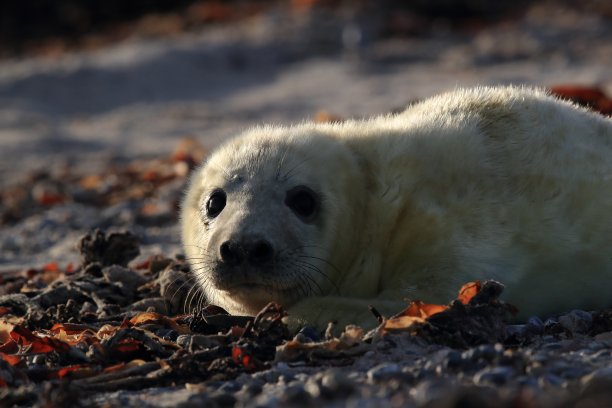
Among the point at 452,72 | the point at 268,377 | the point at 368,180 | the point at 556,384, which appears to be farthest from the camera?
the point at 452,72

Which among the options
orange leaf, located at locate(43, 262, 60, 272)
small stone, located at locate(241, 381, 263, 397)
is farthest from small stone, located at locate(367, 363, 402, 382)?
orange leaf, located at locate(43, 262, 60, 272)

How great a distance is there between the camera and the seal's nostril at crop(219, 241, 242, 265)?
3963 mm

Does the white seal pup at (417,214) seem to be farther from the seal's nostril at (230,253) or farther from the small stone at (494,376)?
the small stone at (494,376)

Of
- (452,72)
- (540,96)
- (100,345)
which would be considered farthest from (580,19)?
(100,345)

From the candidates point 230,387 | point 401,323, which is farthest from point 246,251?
point 230,387

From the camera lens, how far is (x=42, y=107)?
15047mm

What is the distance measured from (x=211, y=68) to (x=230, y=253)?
12.4 metres

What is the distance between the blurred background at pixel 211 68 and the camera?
37.9 ft

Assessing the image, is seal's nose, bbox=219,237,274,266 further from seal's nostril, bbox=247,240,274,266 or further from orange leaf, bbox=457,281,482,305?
orange leaf, bbox=457,281,482,305

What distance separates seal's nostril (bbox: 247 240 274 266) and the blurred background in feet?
15.6

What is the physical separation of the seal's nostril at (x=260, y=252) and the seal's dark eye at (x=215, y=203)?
1.42 feet

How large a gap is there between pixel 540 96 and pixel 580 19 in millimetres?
12147

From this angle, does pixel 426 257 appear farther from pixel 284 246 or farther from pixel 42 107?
pixel 42 107

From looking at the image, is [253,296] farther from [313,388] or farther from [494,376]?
[494,376]
